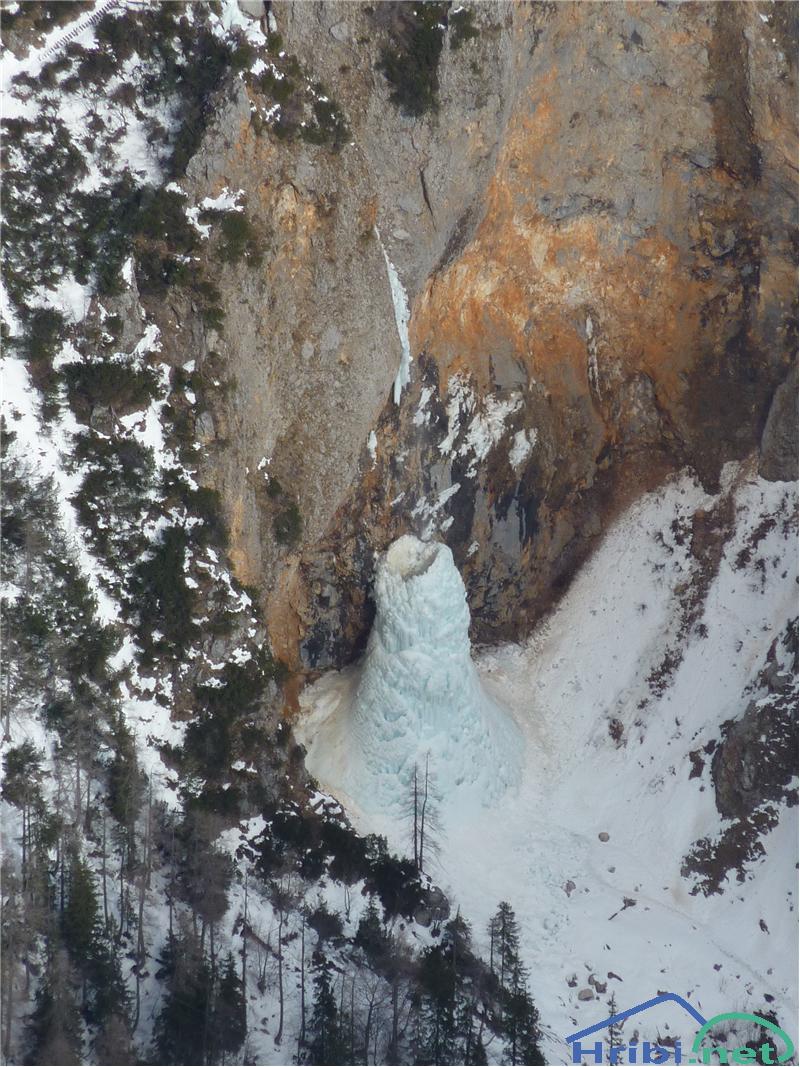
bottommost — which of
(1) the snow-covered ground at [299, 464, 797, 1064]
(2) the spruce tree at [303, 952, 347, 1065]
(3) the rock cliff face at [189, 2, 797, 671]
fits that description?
(2) the spruce tree at [303, 952, 347, 1065]

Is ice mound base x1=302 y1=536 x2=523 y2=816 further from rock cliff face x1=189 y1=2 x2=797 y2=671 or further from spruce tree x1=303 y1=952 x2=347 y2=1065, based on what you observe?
spruce tree x1=303 y1=952 x2=347 y2=1065

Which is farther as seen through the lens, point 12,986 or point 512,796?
point 512,796

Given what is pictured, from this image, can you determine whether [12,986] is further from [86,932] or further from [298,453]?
[298,453]

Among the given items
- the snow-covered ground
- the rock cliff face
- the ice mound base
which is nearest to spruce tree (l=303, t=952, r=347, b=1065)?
the snow-covered ground

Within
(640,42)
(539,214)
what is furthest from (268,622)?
(640,42)

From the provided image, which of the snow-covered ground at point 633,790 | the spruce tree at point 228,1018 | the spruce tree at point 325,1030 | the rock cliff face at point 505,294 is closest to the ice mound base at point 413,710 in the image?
the snow-covered ground at point 633,790

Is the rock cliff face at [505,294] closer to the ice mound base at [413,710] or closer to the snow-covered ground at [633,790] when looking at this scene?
the snow-covered ground at [633,790]
